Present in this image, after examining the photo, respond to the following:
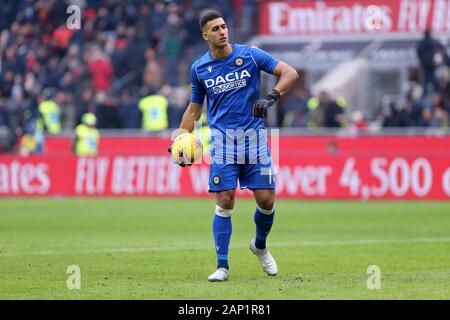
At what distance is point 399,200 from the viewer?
23781 millimetres

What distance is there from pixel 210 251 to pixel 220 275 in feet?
11.3

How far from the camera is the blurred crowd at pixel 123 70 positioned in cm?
2833

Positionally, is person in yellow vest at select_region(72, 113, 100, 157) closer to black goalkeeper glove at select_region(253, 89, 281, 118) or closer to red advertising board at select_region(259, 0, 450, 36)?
red advertising board at select_region(259, 0, 450, 36)

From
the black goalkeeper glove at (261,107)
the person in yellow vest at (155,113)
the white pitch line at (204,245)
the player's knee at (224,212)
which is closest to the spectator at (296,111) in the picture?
the person in yellow vest at (155,113)

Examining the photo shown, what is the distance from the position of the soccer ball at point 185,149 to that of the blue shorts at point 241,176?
1.00ft

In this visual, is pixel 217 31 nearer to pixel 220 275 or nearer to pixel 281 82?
pixel 281 82

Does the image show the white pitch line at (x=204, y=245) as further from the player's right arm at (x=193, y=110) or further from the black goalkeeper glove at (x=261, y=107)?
the black goalkeeper glove at (x=261, y=107)

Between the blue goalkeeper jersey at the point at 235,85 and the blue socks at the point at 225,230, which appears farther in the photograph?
the blue goalkeeper jersey at the point at 235,85

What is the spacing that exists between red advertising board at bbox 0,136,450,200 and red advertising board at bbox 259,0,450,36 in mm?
3928

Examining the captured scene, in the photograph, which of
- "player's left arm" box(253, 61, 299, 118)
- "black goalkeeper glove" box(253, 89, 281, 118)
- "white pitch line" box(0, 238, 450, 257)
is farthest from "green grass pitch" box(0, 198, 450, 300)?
"player's left arm" box(253, 61, 299, 118)

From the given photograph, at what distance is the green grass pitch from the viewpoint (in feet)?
32.2
